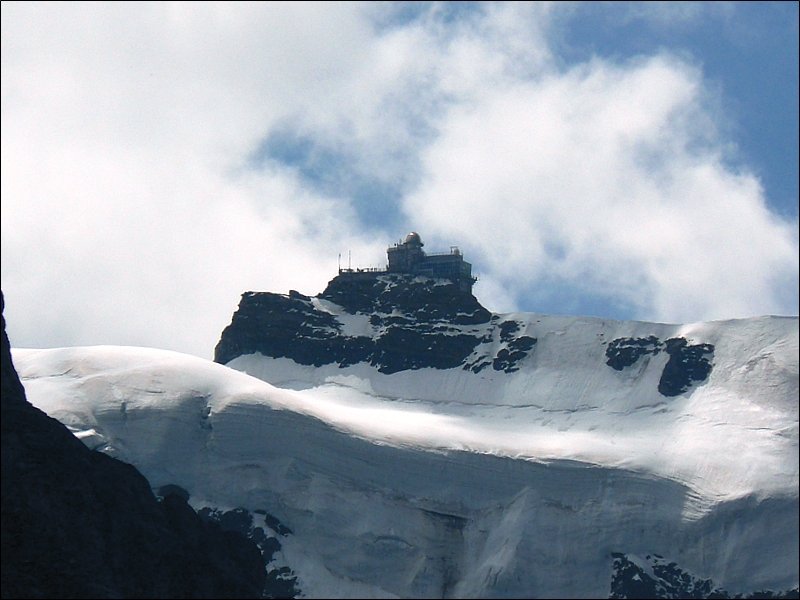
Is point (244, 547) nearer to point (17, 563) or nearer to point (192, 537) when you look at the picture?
point (192, 537)

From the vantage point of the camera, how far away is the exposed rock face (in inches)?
5571

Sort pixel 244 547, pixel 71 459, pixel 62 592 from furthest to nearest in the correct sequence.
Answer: pixel 244 547 → pixel 71 459 → pixel 62 592

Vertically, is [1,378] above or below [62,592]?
above

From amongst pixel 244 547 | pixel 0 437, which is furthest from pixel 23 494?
pixel 244 547

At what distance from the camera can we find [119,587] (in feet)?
476

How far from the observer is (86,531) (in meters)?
147

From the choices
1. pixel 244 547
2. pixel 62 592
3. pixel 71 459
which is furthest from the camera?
pixel 244 547

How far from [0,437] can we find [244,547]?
2693cm

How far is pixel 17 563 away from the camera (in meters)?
140

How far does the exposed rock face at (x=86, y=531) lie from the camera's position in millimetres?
141500

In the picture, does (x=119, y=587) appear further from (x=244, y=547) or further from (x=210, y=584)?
(x=244, y=547)

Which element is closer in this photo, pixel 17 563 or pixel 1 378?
pixel 17 563

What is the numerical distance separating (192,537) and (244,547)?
374 inches

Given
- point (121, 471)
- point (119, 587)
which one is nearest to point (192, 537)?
point (121, 471)
